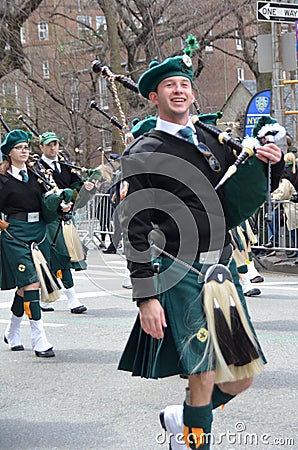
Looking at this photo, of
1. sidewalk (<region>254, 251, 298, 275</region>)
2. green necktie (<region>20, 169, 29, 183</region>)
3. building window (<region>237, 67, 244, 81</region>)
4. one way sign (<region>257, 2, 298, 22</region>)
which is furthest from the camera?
building window (<region>237, 67, 244, 81</region>)

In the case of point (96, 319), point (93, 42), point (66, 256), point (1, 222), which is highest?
point (93, 42)

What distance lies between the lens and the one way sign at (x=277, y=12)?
1223 cm

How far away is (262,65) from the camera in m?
14.0

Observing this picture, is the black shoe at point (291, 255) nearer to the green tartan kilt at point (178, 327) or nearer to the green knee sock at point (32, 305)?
the green knee sock at point (32, 305)

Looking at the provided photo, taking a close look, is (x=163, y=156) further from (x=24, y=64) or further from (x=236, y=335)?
(x=24, y=64)

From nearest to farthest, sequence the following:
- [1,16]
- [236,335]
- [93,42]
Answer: [236,335] < [1,16] < [93,42]

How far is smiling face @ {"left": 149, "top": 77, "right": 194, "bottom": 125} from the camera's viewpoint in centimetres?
429

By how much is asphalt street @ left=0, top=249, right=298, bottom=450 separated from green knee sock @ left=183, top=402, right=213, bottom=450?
2.37ft

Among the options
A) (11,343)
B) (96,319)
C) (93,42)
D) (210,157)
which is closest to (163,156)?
(210,157)

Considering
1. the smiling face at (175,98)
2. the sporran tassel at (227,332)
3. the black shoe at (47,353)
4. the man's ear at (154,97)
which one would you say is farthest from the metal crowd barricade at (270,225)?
the sporran tassel at (227,332)

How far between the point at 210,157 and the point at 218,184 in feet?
0.44

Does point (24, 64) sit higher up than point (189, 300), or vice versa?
point (24, 64)

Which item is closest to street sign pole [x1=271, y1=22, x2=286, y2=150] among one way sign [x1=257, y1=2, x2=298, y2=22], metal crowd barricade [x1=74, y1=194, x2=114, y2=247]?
one way sign [x1=257, y1=2, x2=298, y2=22]

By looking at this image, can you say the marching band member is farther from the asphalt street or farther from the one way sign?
the one way sign
